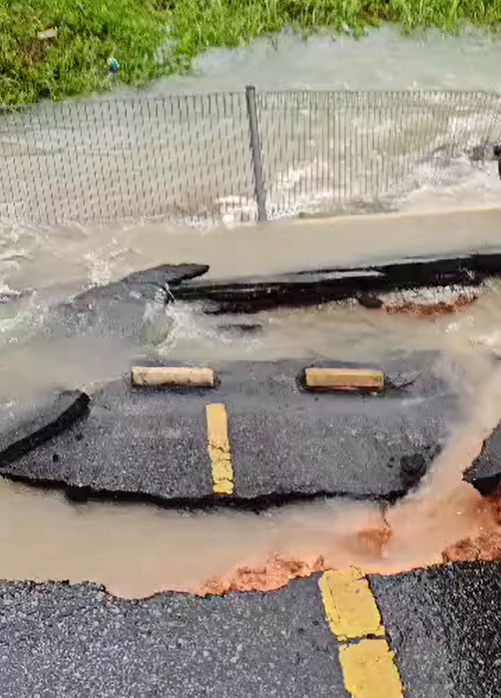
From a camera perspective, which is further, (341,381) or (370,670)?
(341,381)

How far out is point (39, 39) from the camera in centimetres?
1095

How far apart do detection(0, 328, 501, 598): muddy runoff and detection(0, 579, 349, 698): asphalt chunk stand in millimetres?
182

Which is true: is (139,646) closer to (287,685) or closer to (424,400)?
(287,685)

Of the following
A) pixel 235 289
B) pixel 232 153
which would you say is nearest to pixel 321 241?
pixel 235 289

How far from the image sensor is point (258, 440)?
550 cm

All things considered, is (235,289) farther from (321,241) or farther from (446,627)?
(446,627)

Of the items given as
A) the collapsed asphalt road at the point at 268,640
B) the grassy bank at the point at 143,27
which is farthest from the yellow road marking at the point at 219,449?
the grassy bank at the point at 143,27

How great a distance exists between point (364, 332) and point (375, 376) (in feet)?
2.33

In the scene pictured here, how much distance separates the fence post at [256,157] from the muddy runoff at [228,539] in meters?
3.21

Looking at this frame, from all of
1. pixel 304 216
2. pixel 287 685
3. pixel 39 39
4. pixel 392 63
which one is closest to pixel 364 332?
pixel 304 216

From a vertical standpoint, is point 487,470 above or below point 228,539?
above

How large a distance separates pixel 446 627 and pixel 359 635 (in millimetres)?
472

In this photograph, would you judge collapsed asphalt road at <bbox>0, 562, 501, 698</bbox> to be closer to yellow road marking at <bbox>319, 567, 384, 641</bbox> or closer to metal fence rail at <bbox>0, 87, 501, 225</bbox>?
yellow road marking at <bbox>319, 567, 384, 641</bbox>

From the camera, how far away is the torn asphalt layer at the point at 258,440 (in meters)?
5.21
